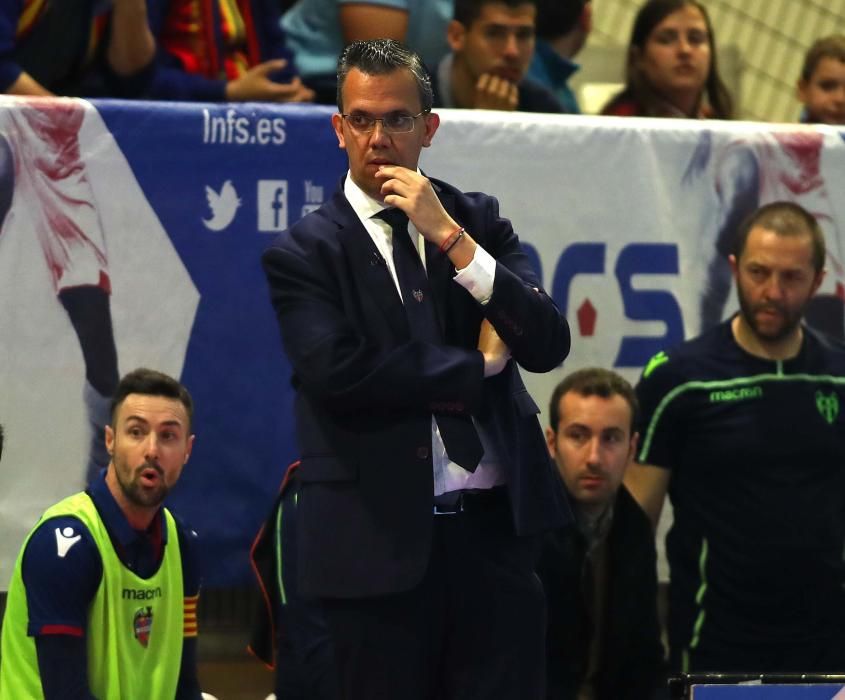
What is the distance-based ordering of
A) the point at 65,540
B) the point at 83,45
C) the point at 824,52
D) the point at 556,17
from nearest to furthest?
the point at 65,540 < the point at 83,45 < the point at 824,52 < the point at 556,17

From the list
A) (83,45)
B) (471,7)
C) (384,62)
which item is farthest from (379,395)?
(471,7)

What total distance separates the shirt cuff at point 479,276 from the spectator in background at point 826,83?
3105mm

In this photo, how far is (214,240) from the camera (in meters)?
4.46

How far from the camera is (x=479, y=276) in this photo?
2.88 meters

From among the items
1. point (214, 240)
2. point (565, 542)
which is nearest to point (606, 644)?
point (565, 542)

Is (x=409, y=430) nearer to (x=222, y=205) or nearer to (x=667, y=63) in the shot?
(x=222, y=205)

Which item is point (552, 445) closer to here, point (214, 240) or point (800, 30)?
point (214, 240)

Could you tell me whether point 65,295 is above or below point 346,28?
below

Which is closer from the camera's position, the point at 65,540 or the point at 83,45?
the point at 65,540

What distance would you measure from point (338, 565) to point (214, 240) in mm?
1783

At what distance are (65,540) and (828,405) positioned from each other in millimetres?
2038

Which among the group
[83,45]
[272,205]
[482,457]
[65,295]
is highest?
[83,45]

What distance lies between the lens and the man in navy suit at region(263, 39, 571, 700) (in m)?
2.84

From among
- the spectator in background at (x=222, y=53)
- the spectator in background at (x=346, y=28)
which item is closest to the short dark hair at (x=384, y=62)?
the spectator in background at (x=222, y=53)
